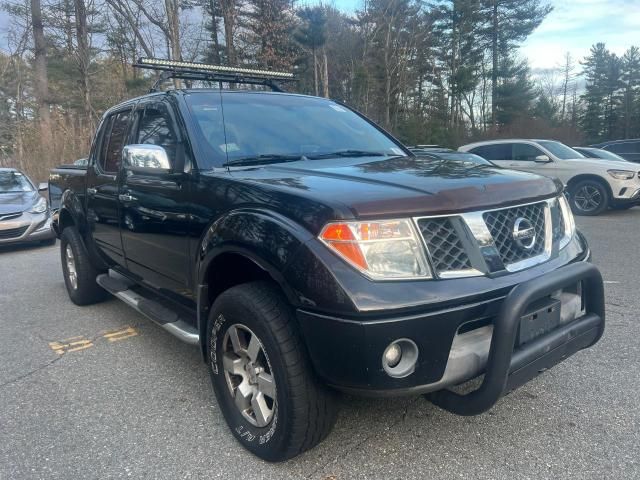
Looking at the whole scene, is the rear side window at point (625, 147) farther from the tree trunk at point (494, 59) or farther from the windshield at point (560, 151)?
the tree trunk at point (494, 59)

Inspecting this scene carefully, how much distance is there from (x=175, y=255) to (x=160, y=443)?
108 centimetres

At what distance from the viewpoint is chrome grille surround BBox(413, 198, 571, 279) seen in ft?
6.96

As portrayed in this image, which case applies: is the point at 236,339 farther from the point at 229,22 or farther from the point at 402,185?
the point at 229,22

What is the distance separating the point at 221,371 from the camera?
2.72m

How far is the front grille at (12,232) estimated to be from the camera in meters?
8.68

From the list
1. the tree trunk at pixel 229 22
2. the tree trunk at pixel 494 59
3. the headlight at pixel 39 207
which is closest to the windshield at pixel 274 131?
the headlight at pixel 39 207

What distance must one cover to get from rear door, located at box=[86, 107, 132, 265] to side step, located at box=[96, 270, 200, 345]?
0.23m

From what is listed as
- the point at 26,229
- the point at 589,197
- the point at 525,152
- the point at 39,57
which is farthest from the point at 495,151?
the point at 39,57

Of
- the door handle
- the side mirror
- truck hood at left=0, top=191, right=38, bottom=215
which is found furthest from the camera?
truck hood at left=0, top=191, right=38, bottom=215

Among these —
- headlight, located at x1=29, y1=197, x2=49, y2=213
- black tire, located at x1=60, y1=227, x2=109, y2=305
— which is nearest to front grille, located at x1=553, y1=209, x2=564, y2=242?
black tire, located at x1=60, y1=227, x2=109, y2=305

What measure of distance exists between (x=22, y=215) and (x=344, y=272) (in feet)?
28.7

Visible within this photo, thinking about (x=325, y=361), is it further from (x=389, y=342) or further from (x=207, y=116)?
(x=207, y=116)

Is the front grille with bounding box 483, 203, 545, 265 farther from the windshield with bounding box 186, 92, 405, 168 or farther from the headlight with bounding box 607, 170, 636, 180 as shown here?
the headlight with bounding box 607, 170, 636, 180

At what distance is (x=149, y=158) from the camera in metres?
3.01
